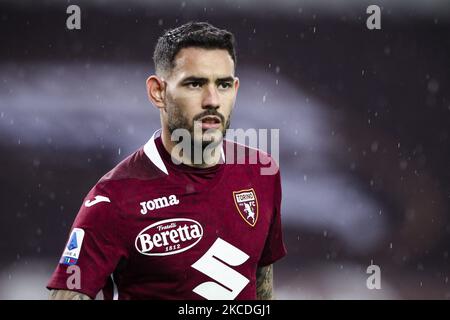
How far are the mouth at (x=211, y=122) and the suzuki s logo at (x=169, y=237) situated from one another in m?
0.42

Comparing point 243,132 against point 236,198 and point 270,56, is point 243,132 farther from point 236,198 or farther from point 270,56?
point 236,198

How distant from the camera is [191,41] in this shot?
3199 millimetres

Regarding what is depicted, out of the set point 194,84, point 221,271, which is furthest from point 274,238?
point 194,84

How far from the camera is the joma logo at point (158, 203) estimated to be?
3131 mm

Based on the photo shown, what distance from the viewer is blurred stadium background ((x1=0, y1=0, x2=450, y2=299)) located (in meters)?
6.46

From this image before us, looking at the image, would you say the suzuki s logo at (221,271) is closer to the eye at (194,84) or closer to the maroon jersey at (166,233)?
the maroon jersey at (166,233)

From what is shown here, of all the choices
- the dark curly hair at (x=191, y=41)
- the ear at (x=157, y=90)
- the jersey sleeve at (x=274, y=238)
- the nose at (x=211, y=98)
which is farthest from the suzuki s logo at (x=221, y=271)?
the dark curly hair at (x=191, y=41)

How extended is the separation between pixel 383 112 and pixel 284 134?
3.19 feet

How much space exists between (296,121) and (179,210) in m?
3.79

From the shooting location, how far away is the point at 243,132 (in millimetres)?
6719

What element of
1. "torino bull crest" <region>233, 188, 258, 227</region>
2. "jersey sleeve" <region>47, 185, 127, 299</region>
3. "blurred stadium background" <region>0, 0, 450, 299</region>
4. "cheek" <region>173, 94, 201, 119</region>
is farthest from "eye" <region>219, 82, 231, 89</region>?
"blurred stadium background" <region>0, 0, 450, 299</region>

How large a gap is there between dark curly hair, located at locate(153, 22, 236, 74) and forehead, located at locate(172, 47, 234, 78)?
0.02m

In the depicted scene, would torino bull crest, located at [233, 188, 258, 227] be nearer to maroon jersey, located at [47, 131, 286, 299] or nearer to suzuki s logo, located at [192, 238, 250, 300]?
maroon jersey, located at [47, 131, 286, 299]

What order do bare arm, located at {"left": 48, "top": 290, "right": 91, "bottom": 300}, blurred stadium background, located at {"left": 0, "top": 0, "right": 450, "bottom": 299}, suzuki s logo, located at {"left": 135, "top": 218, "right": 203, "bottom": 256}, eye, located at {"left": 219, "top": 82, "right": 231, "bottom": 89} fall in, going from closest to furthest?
Answer: 1. bare arm, located at {"left": 48, "top": 290, "right": 91, "bottom": 300}
2. suzuki s logo, located at {"left": 135, "top": 218, "right": 203, "bottom": 256}
3. eye, located at {"left": 219, "top": 82, "right": 231, "bottom": 89}
4. blurred stadium background, located at {"left": 0, "top": 0, "right": 450, "bottom": 299}
